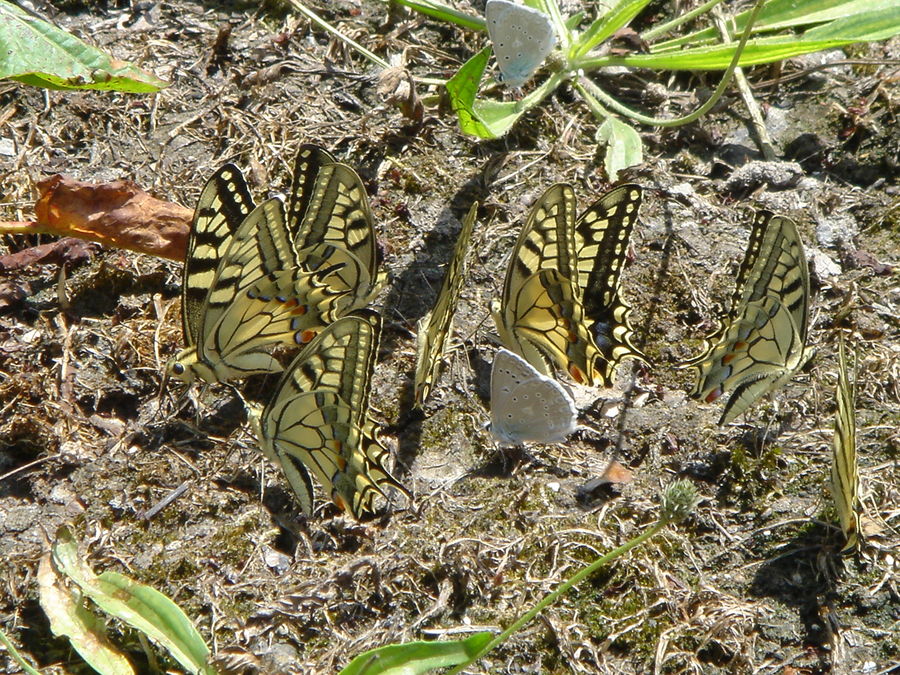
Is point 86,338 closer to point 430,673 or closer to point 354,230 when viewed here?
point 354,230

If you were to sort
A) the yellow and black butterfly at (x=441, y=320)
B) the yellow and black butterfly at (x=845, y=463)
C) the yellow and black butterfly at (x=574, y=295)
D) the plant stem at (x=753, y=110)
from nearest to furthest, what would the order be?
the yellow and black butterfly at (x=845, y=463)
the yellow and black butterfly at (x=441, y=320)
the yellow and black butterfly at (x=574, y=295)
the plant stem at (x=753, y=110)

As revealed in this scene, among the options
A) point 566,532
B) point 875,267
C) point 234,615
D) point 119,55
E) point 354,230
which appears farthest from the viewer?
point 119,55

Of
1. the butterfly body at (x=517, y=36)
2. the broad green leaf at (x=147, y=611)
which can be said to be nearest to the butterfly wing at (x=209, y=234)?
the broad green leaf at (x=147, y=611)

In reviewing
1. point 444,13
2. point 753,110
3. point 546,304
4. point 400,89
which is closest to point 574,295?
point 546,304

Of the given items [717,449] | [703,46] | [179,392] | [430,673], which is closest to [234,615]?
[430,673]

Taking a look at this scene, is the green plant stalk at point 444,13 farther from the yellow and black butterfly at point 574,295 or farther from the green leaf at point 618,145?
the yellow and black butterfly at point 574,295

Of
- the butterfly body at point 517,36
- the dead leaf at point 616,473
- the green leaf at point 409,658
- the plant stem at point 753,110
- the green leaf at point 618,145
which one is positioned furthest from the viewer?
the plant stem at point 753,110

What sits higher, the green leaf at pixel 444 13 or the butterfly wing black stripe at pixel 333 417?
the green leaf at pixel 444 13
